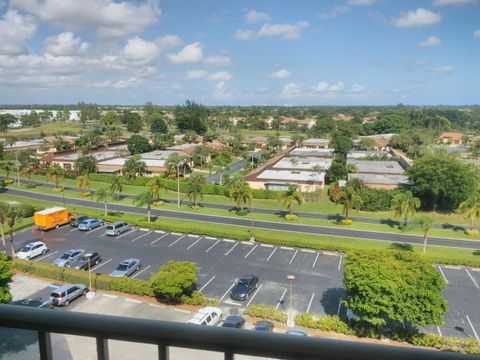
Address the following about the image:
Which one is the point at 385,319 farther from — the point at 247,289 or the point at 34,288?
the point at 34,288

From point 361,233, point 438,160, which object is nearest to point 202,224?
point 361,233

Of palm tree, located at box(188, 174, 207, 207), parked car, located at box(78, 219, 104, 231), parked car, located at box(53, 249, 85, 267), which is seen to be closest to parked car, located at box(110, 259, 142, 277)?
parked car, located at box(53, 249, 85, 267)

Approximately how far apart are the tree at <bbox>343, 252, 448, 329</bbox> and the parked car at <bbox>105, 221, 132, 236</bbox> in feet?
60.4

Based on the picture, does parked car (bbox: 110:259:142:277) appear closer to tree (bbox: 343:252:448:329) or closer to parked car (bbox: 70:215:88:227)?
parked car (bbox: 70:215:88:227)

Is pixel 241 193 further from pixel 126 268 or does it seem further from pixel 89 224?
pixel 126 268

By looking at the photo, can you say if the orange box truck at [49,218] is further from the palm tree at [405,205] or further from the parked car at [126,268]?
the palm tree at [405,205]

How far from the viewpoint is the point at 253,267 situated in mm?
23688

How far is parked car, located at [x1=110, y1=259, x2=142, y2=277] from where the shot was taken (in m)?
21.9

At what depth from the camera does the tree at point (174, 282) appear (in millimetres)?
18812

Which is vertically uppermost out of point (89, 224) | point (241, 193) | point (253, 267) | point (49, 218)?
point (241, 193)

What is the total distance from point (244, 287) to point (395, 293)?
24.5 ft

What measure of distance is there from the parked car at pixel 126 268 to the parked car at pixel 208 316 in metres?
6.20

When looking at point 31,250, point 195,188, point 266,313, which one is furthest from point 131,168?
point 266,313

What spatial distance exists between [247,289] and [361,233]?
46.7 feet
